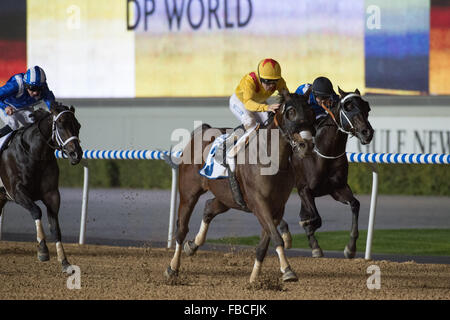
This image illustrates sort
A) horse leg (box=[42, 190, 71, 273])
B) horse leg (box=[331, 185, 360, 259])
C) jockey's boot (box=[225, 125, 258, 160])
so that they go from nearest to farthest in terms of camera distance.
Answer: jockey's boot (box=[225, 125, 258, 160]) → horse leg (box=[42, 190, 71, 273]) → horse leg (box=[331, 185, 360, 259])

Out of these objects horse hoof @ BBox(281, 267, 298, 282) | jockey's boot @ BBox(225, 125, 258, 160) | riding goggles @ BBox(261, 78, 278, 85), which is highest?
riding goggles @ BBox(261, 78, 278, 85)

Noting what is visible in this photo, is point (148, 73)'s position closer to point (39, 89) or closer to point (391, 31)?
point (391, 31)

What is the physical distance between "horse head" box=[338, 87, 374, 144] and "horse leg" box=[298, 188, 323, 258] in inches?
28.6

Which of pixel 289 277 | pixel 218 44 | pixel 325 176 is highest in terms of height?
pixel 218 44

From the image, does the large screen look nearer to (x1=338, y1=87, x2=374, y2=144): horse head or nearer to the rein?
(x1=338, y1=87, x2=374, y2=144): horse head

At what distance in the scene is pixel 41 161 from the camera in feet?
28.0

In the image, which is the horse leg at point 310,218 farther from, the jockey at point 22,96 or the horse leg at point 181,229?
the jockey at point 22,96

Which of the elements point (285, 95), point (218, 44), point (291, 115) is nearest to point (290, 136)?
point (291, 115)

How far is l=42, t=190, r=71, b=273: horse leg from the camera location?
7.98 metres

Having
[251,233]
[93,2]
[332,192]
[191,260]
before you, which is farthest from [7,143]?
[93,2]

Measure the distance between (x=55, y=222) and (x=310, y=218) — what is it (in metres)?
2.31

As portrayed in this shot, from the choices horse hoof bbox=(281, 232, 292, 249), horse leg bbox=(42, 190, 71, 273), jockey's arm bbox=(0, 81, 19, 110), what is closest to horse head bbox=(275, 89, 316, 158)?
horse hoof bbox=(281, 232, 292, 249)

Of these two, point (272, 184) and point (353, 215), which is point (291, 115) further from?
point (353, 215)

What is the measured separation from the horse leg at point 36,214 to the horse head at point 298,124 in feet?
8.60
